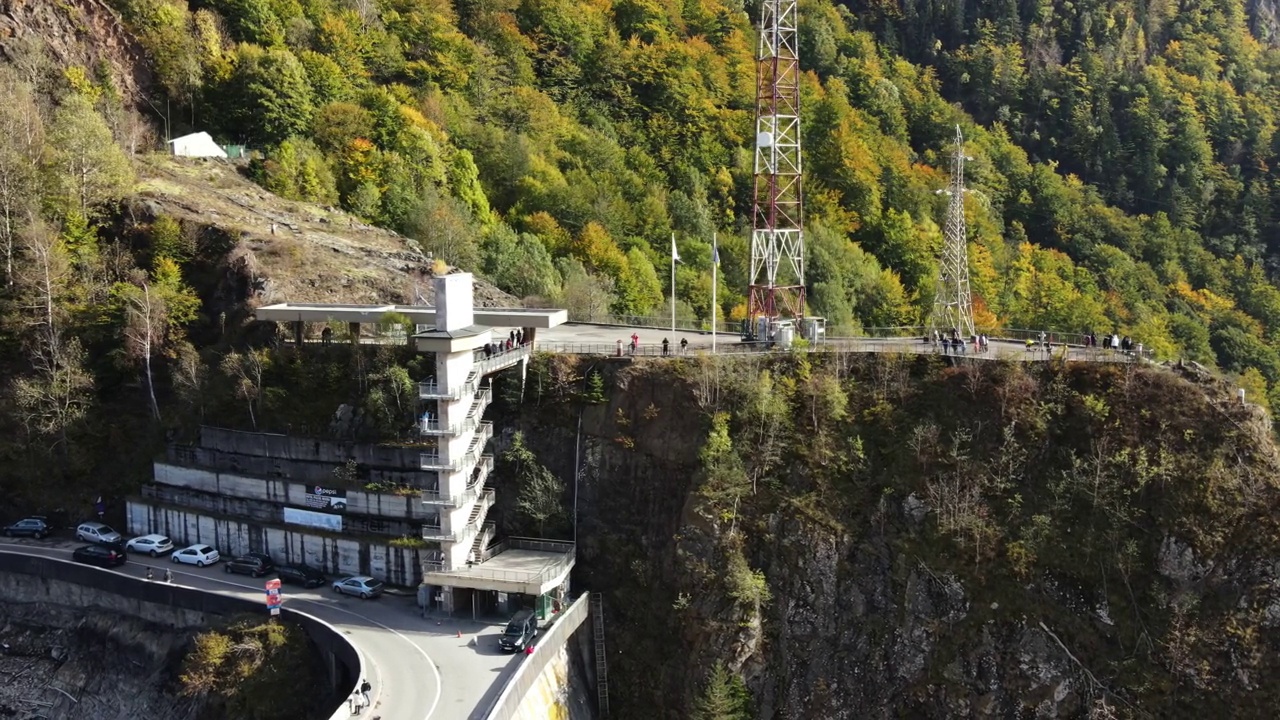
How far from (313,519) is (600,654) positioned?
1334 cm

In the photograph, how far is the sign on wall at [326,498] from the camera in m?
43.8

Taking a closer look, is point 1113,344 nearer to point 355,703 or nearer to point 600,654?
point 600,654

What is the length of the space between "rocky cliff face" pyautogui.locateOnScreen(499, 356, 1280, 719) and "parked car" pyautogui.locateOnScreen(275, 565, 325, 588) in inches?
315

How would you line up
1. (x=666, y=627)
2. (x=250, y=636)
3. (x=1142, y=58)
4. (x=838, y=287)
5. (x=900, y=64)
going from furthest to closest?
1. (x=900, y=64)
2. (x=1142, y=58)
3. (x=838, y=287)
4. (x=666, y=627)
5. (x=250, y=636)

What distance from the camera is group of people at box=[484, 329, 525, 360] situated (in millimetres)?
44406

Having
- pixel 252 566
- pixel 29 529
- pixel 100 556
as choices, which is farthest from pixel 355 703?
pixel 29 529

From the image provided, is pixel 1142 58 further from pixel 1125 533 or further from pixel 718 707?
pixel 718 707

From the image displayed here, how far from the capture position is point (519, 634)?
3728 centimetres

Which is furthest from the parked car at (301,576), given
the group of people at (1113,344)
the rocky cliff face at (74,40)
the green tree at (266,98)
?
the rocky cliff face at (74,40)

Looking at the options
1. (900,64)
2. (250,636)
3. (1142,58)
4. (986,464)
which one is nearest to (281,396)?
(250,636)

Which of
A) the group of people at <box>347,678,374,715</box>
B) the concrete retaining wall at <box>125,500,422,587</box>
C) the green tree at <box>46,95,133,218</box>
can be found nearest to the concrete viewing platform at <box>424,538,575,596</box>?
the concrete retaining wall at <box>125,500,422,587</box>

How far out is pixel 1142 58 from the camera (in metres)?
97.7

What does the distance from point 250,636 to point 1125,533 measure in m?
31.8

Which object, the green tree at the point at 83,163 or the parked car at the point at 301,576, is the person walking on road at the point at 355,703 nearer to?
the parked car at the point at 301,576
